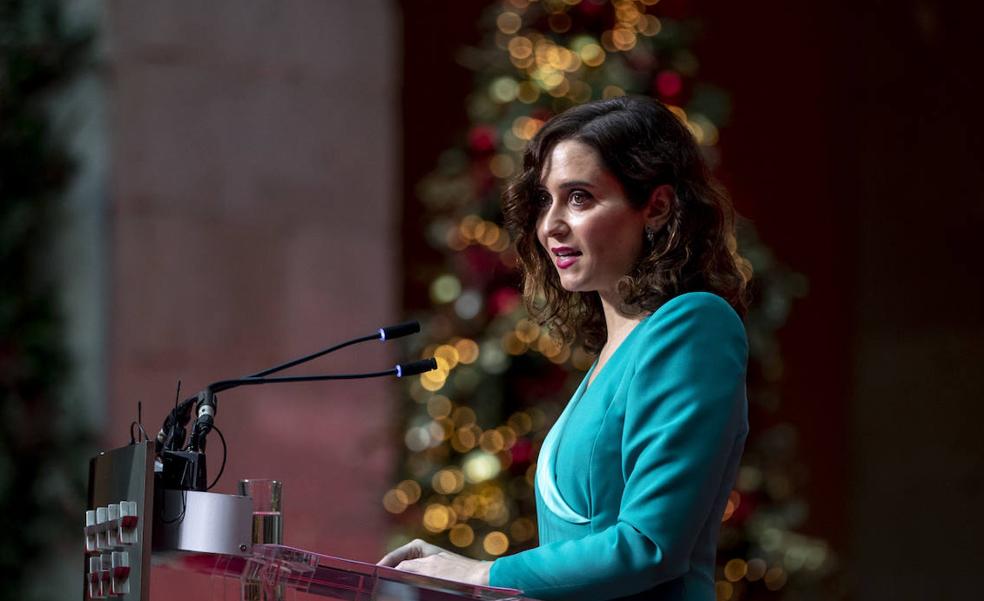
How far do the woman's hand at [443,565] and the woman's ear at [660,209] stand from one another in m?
0.40

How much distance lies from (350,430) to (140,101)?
1104 mm

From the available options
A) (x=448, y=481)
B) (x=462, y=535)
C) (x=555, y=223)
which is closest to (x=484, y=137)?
(x=448, y=481)

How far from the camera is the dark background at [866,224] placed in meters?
5.00

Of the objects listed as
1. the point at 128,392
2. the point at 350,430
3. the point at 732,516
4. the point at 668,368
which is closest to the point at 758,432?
the point at 732,516

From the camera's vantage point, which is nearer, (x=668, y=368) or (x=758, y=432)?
(x=668, y=368)

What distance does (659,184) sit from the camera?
1638 millimetres

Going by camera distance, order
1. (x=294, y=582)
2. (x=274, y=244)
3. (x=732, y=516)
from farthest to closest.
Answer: (x=274, y=244) < (x=732, y=516) < (x=294, y=582)

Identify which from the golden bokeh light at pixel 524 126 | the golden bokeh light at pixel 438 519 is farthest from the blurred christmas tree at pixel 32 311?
the golden bokeh light at pixel 524 126

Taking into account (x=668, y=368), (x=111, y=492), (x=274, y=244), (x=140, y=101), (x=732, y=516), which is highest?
(x=140, y=101)

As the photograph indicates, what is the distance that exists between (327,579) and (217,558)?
0.37ft

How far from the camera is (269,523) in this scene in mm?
1450

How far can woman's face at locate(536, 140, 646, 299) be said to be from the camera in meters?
1.63

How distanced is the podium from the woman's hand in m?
0.06

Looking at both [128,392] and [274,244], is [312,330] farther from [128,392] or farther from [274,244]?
[128,392]
